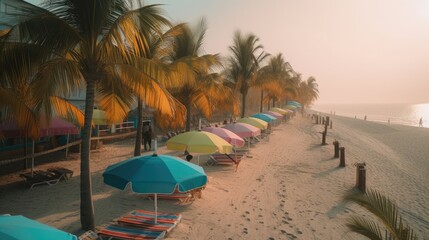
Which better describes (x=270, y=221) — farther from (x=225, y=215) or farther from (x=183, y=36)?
(x=183, y=36)

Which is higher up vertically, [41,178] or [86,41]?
[86,41]

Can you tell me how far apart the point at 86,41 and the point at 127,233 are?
402cm

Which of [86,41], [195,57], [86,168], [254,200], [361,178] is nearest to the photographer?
[86,41]

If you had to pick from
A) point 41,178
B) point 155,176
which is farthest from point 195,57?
point 155,176

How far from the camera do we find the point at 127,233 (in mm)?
6062

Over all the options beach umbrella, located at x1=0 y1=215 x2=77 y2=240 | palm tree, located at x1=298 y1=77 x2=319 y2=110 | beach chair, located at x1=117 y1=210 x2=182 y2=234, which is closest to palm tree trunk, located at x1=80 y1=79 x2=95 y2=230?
beach chair, located at x1=117 y1=210 x2=182 y2=234

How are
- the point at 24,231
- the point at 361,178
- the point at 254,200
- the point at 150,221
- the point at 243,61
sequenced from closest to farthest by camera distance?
1. the point at 24,231
2. the point at 150,221
3. the point at 254,200
4. the point at 361,178
5. the point at 243,61

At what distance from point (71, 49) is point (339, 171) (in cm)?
1289

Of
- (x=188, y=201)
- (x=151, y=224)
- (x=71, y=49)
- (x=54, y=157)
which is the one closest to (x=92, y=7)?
(x=71, y=49)

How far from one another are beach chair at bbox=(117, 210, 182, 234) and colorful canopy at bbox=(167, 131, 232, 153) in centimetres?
246

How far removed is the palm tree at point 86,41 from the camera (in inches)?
228

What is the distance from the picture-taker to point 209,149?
29.8ft

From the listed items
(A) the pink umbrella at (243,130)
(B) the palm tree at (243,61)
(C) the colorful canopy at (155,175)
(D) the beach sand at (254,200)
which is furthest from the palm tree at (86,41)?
(B) the palm tree at (243,61)

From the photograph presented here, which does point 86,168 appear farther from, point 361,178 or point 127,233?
point 361,178
